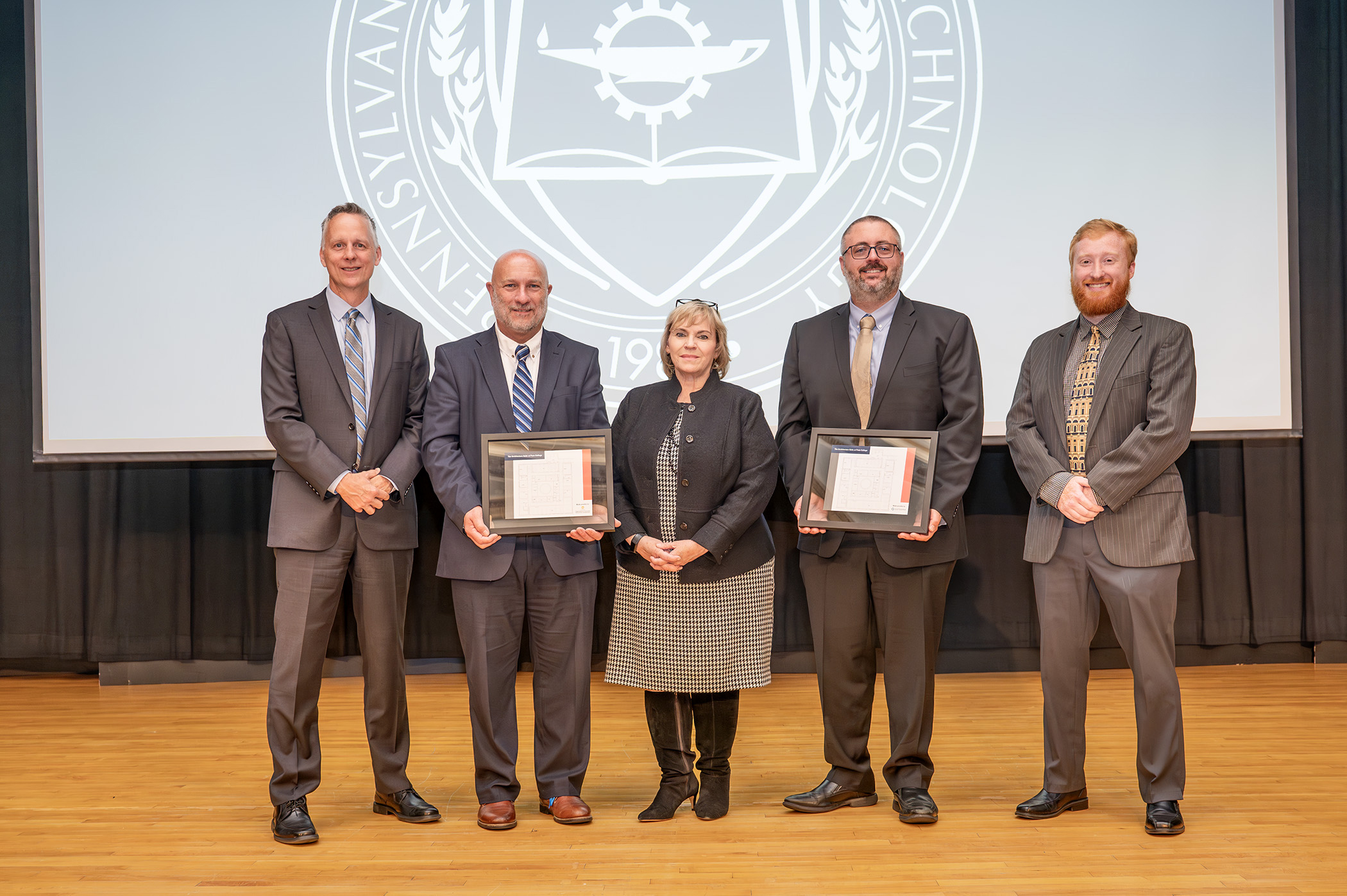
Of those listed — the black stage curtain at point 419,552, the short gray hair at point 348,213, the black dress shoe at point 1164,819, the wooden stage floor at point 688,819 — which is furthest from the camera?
the black stage curtain at point 419,552

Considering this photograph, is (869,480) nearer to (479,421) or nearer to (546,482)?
(546,482)

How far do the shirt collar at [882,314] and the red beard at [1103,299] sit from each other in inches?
20.2

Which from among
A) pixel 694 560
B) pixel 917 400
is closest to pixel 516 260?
pixel 694 560

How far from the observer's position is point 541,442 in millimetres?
2646

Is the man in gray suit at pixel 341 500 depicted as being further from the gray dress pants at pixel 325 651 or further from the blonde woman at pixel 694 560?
the blonde woman at pixel 694 560

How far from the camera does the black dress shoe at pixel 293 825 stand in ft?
8.52

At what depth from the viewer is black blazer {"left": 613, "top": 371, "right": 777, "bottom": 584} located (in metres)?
2.71

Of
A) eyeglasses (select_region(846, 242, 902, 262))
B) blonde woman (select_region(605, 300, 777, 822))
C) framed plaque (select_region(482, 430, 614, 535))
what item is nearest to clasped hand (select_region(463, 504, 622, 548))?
framed plaque (select_region(482, 430, 614, 535))

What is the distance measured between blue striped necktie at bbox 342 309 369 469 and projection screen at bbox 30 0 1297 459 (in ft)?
5.09

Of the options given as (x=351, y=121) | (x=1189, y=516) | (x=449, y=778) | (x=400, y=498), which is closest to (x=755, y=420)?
(x=400, y=498)

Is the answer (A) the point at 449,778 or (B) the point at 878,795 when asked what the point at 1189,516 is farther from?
(A) the point at 449,778

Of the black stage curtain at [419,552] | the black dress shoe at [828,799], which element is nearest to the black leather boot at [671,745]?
the black dress shoe at [828,799]

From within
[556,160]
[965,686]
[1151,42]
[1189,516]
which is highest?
[1151,42]

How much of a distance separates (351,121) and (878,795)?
A: 3.75 m
